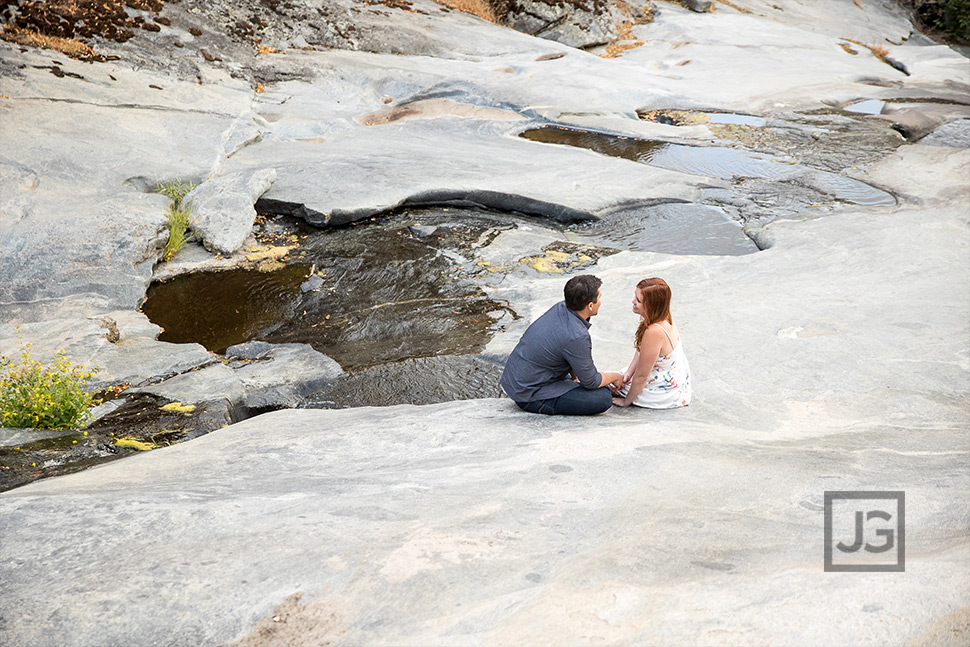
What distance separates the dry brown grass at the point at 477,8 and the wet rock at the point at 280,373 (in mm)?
17082

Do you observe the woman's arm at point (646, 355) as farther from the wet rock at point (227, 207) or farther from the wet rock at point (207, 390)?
the wet rock at point (227, 207)

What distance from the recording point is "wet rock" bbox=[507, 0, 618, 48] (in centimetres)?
2242

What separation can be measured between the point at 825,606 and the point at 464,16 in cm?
2085

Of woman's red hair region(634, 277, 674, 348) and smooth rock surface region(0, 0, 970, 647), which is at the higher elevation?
woman's red hair region(634, 277, 674, 348)

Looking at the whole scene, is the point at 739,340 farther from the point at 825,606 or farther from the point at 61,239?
the point at 61,239

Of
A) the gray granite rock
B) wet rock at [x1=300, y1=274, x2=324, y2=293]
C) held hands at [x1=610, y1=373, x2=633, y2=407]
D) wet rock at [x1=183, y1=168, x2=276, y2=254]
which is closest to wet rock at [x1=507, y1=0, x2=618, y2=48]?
the gray granite rock

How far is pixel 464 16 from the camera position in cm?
2092

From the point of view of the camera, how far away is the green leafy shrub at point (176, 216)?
30.0ft

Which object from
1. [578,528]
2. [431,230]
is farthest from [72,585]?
[431,230]

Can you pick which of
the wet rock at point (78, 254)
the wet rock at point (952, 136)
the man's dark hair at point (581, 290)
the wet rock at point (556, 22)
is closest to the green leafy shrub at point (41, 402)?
the wet rock at point (78, 254)

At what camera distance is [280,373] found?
21.7 ft

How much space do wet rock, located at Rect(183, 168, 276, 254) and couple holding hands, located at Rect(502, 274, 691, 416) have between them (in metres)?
5.66

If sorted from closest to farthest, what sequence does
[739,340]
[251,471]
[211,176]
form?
[251,471]
[739,340]
[211,176]

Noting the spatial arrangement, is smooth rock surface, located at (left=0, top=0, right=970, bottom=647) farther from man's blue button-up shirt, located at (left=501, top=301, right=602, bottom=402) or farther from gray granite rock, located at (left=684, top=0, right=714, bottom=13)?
gray granite rock, located at (left=684, top=0, right=714, bottom=13)
